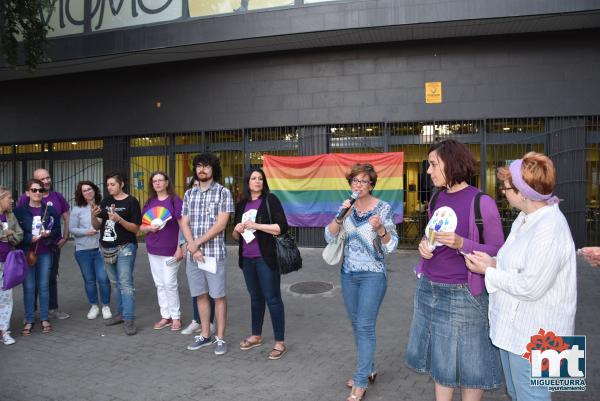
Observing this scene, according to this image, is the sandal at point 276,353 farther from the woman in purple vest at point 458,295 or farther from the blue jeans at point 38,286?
the blue jeans at point 38,286

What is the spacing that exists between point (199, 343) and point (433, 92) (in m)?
8.00

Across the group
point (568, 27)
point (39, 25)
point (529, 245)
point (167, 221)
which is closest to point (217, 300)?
point (167, 221)

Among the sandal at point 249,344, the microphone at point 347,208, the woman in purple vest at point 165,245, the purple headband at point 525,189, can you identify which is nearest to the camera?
the purple headband at point 525,189

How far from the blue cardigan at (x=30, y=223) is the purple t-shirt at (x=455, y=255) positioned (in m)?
4.90

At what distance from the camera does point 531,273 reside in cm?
241

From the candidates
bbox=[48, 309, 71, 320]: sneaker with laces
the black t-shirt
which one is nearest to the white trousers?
the black t-shirt

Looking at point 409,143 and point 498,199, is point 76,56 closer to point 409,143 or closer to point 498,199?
point 409,143

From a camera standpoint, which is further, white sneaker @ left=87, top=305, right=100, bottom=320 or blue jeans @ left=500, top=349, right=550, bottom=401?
white sneaker @ left=87, top=305, right=100, bottom=320

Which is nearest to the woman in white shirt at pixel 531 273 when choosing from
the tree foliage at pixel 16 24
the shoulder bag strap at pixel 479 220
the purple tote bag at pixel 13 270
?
the shoulder bag strap at pixel 479 220

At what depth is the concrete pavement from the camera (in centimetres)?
406

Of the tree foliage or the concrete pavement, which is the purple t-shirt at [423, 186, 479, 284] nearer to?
the concrete pavement

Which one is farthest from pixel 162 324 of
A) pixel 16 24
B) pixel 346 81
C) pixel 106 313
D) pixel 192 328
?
pixel 346 81

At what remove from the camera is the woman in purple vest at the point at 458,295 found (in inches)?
115

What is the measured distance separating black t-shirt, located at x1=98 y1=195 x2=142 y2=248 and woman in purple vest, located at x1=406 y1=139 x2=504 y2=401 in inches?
155
